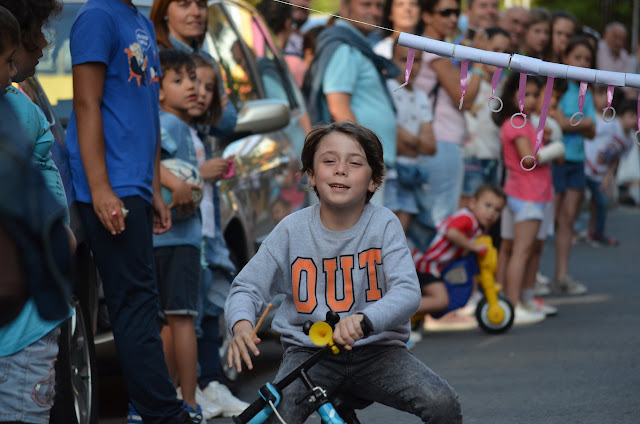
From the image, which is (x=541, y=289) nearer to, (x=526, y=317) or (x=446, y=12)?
(x=526, y=317)

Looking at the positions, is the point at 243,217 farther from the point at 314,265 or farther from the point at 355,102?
the point at 314,265

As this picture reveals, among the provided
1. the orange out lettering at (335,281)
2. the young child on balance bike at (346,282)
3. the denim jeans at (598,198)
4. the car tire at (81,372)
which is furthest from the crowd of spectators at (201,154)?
the denim jeans at (598,198)

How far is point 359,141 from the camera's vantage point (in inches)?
153

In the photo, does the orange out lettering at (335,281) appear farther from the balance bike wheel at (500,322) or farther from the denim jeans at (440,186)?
the balance bike wheel at (500,322)

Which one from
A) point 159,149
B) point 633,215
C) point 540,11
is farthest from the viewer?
point 633,215

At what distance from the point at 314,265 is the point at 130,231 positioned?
134 cm

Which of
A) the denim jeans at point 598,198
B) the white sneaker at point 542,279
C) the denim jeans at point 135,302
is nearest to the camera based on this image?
the denim jeans at point 135,302

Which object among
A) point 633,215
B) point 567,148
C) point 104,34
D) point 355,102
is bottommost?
point 633,215

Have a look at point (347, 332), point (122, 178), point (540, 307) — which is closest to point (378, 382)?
point (347, 332)

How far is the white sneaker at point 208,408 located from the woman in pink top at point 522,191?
3.68m

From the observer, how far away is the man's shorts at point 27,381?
345 cm

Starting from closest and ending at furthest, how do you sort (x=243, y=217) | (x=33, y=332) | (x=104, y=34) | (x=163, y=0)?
(x=33, y=332) → (x=104, y=34) → (x=163, y=0) → (x=243, y=217)

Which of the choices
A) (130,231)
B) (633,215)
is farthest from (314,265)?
(633,215)

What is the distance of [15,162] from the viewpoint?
2.22 metres
